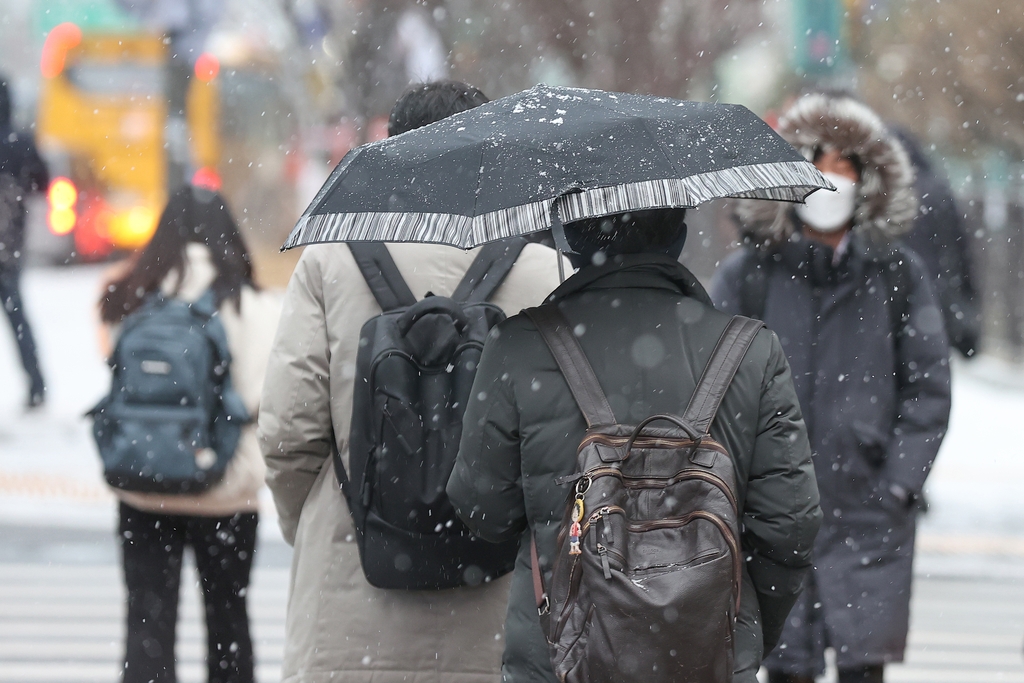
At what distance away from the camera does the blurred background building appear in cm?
1444

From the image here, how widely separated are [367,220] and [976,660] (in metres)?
4.25

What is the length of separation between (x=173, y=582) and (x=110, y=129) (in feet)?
66.8

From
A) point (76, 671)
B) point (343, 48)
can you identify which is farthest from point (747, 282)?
point (343, 48)

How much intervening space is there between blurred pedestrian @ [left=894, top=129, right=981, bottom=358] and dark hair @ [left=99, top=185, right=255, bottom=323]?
11.8ft

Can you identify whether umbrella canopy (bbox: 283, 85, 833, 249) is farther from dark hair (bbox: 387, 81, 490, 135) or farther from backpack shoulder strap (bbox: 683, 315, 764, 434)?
dark hair (bbox: 387, 81, 490, 135)

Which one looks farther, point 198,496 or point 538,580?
point 198,496

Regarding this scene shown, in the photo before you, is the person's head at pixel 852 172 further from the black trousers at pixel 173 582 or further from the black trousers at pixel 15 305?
the black trousers at pixel 15 305

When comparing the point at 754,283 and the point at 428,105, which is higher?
the point at 428,105

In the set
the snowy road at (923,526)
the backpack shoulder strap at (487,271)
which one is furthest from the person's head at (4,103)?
the backpack shoulder strap at (487,271)

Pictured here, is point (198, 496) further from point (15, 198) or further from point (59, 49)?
point (59, 49)

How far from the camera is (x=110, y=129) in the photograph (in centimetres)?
2308

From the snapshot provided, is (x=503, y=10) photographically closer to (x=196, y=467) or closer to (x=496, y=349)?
(x=196, y=467)

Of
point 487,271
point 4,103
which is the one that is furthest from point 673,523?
point 4,103

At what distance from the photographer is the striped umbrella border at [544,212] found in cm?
245
